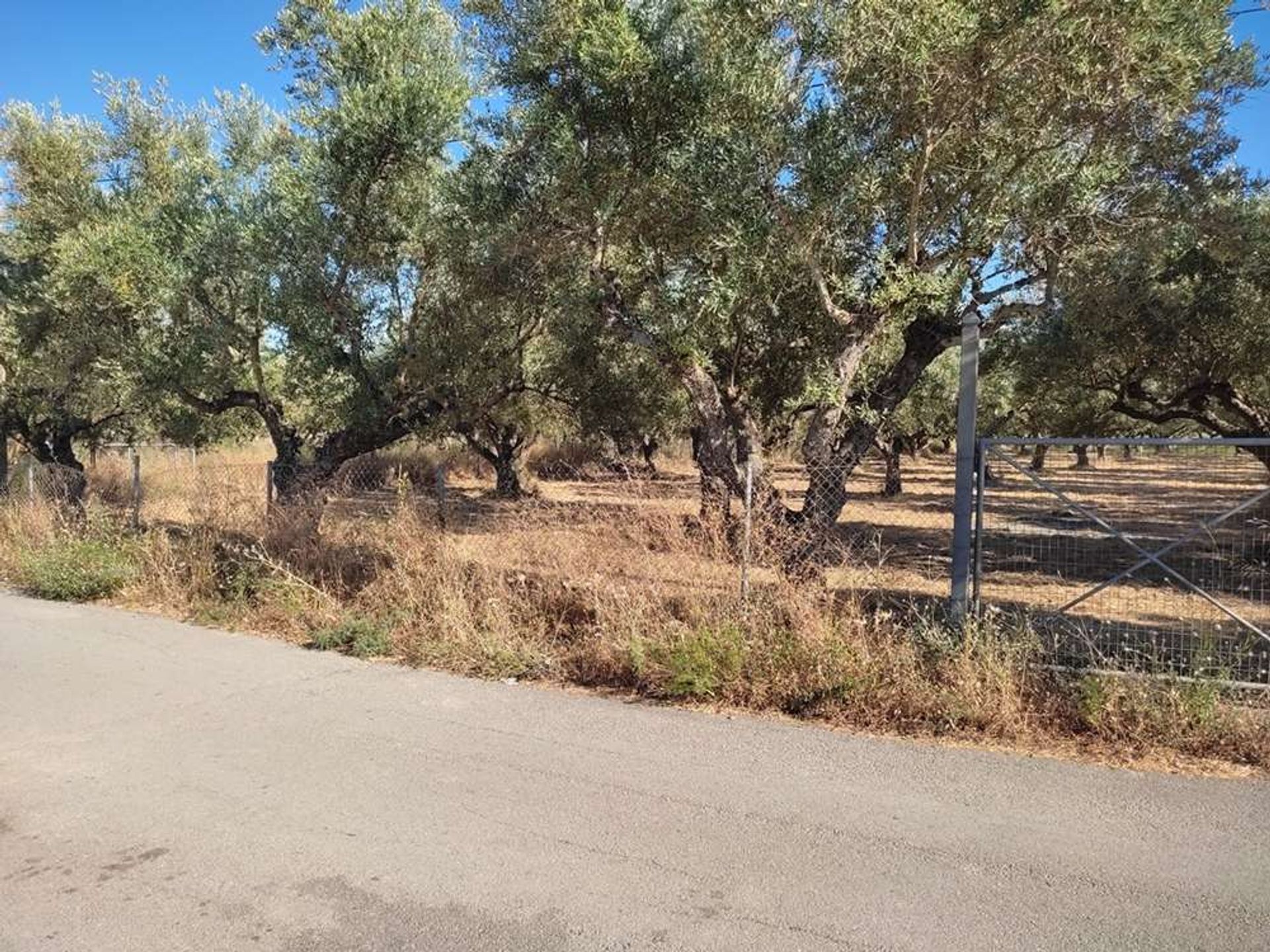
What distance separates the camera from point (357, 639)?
7418 millimetres

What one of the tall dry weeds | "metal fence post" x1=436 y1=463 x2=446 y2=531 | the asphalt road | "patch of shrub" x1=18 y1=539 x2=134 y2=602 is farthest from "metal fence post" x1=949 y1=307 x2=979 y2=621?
"patch of shrub" x1=18 y1=539 x2=134 y2=602

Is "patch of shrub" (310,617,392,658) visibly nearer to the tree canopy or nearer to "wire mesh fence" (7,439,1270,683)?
"wire mesh fence" (7,439,1270,683)

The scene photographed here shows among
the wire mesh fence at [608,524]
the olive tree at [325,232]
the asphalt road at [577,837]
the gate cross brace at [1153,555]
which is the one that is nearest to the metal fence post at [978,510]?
the gate cross brace at [1153,555]

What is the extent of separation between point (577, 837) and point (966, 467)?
3519 millimetres

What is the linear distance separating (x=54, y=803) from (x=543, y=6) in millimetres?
6819

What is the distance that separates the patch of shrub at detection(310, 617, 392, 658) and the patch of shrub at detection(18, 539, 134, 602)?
140 inches

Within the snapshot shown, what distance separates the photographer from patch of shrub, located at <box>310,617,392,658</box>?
7.30 m

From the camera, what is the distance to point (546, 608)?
734 centimetres

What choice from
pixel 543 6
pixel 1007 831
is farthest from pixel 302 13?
pixel 1007 831

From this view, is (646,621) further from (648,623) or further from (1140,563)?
(1140,563)

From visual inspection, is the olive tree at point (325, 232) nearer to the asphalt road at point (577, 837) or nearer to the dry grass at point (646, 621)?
the dry grass at point (646, 621)

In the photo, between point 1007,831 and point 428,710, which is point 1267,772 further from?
point 428,710

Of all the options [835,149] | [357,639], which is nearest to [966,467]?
[835,149]

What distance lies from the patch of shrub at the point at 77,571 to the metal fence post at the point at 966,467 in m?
8.50
